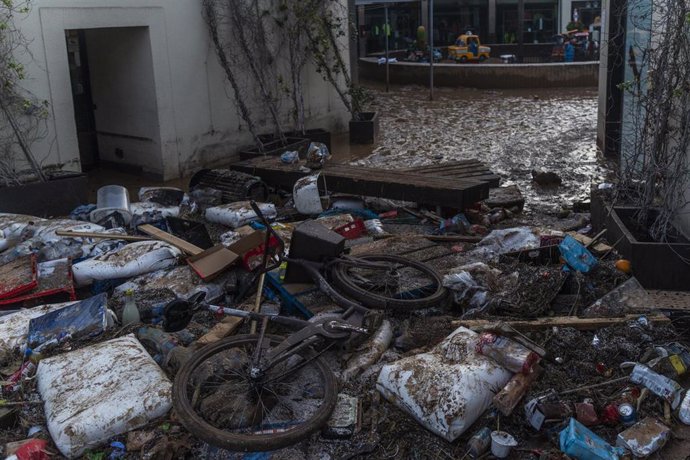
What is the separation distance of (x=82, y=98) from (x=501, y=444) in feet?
30.5

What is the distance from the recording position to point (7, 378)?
4508 mm

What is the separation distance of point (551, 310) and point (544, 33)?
25.4 metres

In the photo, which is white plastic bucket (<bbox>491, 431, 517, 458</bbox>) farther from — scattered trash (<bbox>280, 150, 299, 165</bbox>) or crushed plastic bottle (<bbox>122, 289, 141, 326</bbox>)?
scattered trash (<bbox>280, 150, 299, 165</bbox>)

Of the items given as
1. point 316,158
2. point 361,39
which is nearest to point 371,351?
point 316,158

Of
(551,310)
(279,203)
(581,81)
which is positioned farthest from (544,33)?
(551,310)

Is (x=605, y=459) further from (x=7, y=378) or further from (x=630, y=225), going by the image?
(x=7, y=378)

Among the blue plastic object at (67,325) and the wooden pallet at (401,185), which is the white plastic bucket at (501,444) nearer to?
the blue plastic object at (67,325)

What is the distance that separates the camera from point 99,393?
3.92 metres

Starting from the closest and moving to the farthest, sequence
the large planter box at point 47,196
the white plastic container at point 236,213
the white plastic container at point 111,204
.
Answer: the white plastic container at point 236,213 < the white plastic container at point 111,204 < the large planter box at point 47,196

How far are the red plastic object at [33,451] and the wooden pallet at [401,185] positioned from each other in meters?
4.51

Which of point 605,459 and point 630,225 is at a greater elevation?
point 630,225

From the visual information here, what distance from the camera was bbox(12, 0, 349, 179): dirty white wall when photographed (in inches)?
333

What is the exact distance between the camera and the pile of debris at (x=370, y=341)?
3.67 m

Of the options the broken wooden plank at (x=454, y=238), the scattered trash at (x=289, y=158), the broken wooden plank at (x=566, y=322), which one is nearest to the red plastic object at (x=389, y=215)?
the broken wooden plank at (x=454, y=238)
